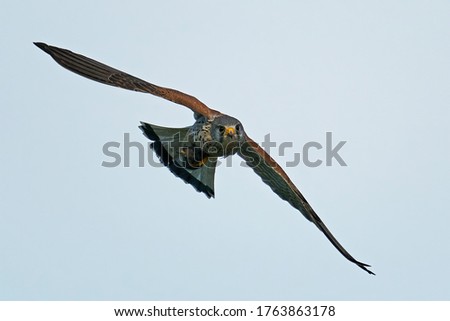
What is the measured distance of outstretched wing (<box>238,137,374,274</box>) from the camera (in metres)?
14.1

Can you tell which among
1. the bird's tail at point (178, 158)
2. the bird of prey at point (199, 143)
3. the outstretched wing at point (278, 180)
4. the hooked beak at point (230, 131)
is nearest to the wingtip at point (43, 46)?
the bird of prey at point (199, 143)

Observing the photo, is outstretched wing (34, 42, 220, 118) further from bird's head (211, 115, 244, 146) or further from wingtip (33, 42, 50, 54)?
bird's head (211, 115, 244, 146)

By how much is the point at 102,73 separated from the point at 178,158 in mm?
2037

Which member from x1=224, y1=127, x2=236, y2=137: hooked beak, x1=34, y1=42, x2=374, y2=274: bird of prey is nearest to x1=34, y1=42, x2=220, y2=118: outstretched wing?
x1=34, y1=42, x2=374, y2=274: bird of prey

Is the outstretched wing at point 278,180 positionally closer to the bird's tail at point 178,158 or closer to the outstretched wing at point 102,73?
the bird's tail at point 178,158

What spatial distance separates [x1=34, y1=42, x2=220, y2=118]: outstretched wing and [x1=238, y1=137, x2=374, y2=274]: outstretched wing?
4.77ft

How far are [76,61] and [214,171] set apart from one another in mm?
2990

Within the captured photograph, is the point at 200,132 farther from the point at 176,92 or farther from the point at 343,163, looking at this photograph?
the point at 343,163

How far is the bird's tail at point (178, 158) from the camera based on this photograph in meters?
14.3

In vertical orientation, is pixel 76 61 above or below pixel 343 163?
above

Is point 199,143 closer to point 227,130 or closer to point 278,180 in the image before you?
point 227,130
